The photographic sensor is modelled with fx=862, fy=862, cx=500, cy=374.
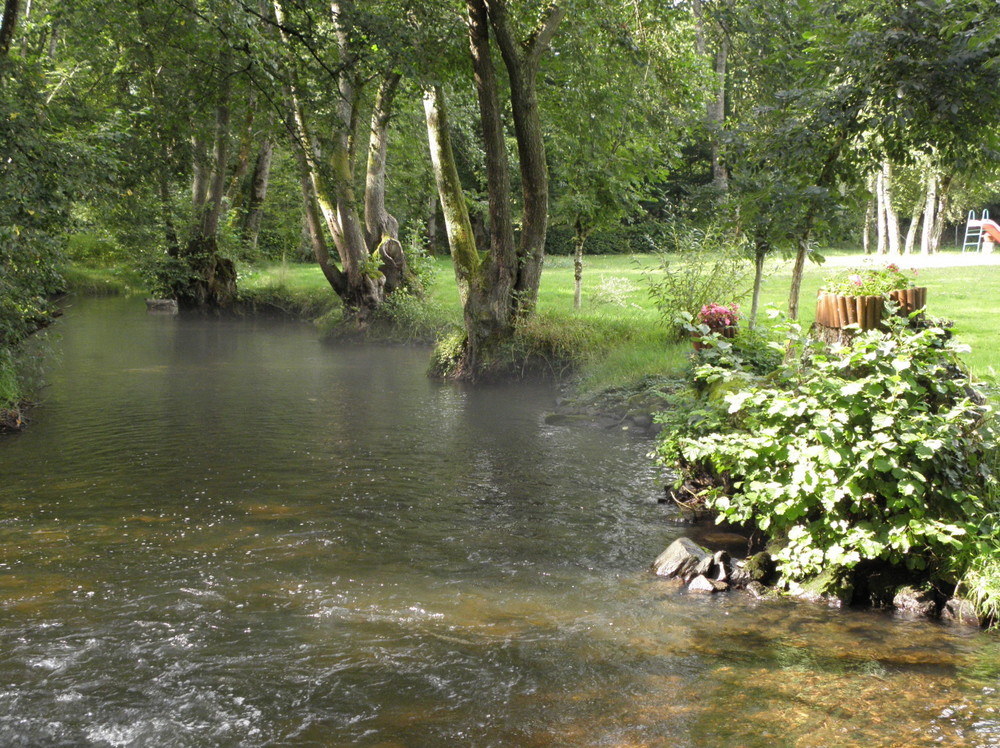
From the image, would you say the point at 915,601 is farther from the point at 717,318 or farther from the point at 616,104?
the point at 616,104

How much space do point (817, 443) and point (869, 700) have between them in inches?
66.5

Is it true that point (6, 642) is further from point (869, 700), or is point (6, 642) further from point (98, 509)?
point (869, 700)

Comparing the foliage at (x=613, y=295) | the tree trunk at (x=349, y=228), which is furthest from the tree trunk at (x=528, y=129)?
the tree trunk at (x=349, y=228)

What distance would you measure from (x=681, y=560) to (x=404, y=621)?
197 centimetres

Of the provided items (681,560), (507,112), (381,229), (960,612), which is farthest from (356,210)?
(960,612)

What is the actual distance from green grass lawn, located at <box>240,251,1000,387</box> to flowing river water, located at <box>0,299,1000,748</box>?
9.62 feet

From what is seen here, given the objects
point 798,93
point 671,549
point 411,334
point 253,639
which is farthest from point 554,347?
point 253,639

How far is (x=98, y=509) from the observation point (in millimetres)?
7402

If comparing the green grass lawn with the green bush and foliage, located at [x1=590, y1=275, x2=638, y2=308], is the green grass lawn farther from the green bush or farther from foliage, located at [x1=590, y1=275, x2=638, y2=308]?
the green bush

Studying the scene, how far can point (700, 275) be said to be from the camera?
13.1 m

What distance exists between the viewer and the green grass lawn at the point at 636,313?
12.0m

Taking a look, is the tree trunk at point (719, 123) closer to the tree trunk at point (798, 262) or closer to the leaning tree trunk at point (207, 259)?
the tree trunk at point (798, 262)

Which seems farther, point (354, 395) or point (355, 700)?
point (354, 395)

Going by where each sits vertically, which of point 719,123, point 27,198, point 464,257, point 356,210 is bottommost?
point 464,257
